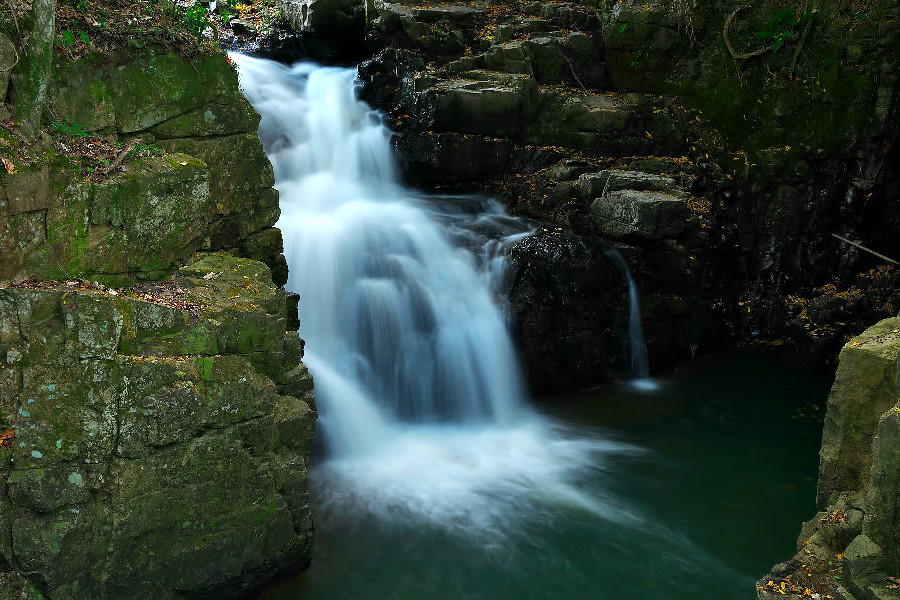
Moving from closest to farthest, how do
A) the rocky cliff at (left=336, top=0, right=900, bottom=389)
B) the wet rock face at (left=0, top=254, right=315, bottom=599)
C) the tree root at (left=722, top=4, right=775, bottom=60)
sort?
the wet rock face at (left=0, top=254, right=315, bottom=599)
the rocky cliff at (left=336, top=0, right=900, bottom=389)
the tree root at (left=722, top=4, right=775, bottom=60)

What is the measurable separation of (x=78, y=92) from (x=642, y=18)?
10.6 m

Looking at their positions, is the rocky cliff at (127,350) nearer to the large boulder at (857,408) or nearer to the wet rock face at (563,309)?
the large boulder at (857,408)

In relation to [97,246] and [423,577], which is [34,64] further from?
[423,577]

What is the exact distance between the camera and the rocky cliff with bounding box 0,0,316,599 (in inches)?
198

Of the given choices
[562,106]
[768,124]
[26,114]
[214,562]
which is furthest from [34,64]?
[768,124]

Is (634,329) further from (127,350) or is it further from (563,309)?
(127,350)

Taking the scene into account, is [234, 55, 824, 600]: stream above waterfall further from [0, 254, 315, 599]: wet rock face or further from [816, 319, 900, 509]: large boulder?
[816, 319, 900, 509]: large boulder

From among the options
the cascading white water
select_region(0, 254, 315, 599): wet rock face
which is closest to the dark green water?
the cascading white water

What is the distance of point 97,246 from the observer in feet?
18.4

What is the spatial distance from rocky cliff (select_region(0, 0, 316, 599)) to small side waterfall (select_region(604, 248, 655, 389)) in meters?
6.37

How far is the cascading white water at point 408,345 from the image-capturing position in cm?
818

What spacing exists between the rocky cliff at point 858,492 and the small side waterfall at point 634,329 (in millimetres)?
5340

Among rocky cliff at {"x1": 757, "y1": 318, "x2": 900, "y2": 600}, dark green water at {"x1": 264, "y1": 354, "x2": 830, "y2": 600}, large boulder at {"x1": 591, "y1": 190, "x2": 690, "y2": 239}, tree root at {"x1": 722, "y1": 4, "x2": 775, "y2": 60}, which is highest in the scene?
tree root at {"x1": 722, "y1": 4, "x2": 775, "y2": 60}

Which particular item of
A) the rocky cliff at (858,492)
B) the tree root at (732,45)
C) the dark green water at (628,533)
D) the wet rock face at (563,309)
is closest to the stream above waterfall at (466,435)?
the dark green water at (628,533)
